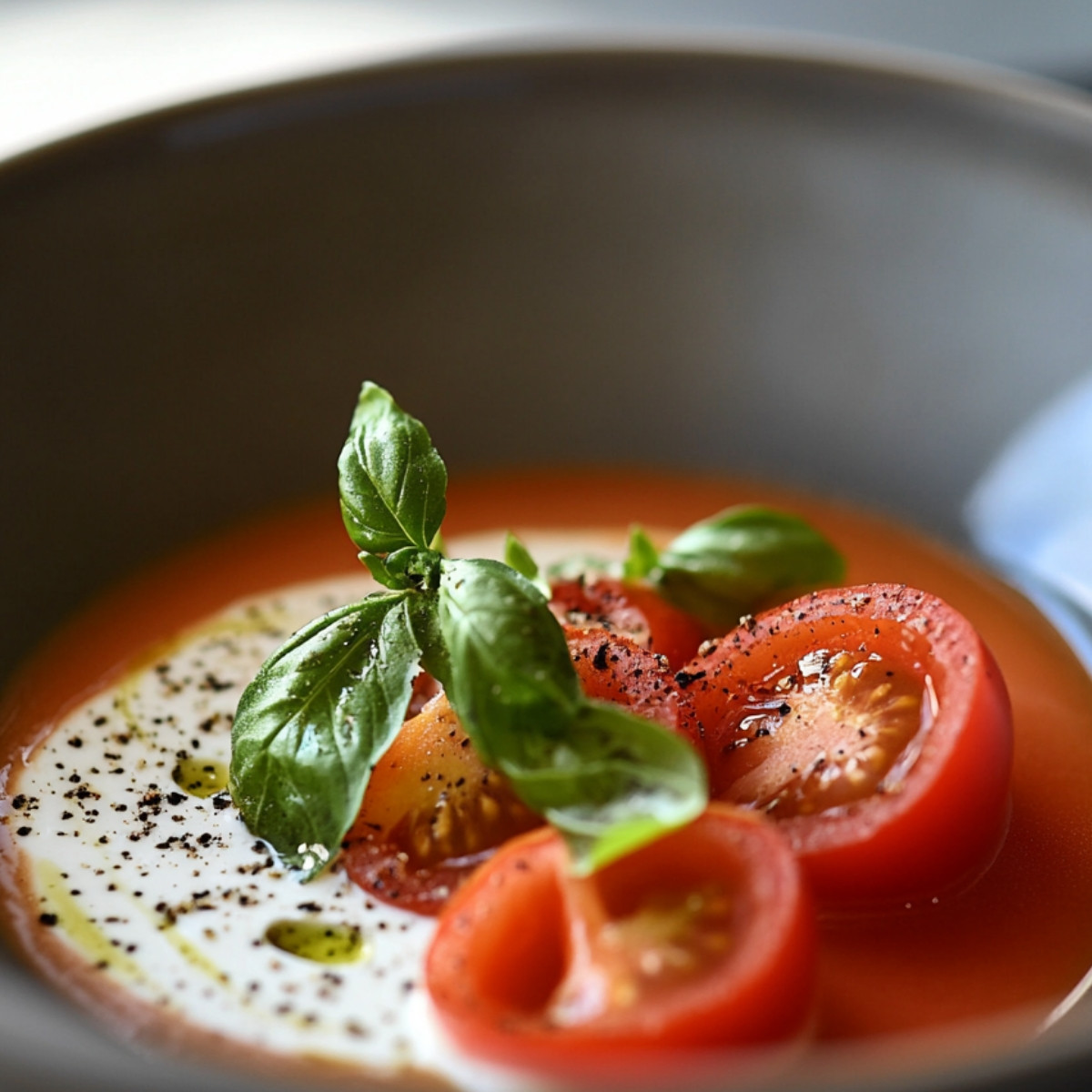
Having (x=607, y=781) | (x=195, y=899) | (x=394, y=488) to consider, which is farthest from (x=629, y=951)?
(x=394, y=488)

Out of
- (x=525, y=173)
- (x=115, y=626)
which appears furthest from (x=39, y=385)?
(x=525, y=173)

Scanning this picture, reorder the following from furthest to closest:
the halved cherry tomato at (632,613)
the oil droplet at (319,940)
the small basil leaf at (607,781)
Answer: the halved cherry tomato at (632,613) < the oil droplet at (319,940) < the small basil leaf at (607,781)

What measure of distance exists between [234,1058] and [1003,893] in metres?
0.80

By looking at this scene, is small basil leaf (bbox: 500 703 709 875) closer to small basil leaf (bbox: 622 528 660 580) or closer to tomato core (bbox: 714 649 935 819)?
tomato core (bbox: 714 649 935 819)

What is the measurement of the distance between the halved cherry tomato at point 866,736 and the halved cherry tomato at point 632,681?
0.22ft

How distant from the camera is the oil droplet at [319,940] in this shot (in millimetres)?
1468

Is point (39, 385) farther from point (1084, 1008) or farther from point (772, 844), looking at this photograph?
point (1084, 1008)

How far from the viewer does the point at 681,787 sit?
123 cm

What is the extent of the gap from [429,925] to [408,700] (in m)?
0.23

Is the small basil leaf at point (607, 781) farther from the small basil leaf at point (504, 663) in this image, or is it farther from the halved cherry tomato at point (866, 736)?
the halved cherry tomato at point (866, 736)

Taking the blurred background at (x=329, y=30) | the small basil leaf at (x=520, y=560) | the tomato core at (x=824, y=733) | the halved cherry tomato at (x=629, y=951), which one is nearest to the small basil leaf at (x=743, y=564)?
the small basil leaf at (x=520, y=560)

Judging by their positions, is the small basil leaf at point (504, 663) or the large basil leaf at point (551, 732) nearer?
the large basil leaf at point (551, 732)

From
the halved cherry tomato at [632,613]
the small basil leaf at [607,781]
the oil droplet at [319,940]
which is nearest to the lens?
the small basil leaf at [607,781]

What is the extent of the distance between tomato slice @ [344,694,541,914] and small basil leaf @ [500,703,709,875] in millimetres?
184
